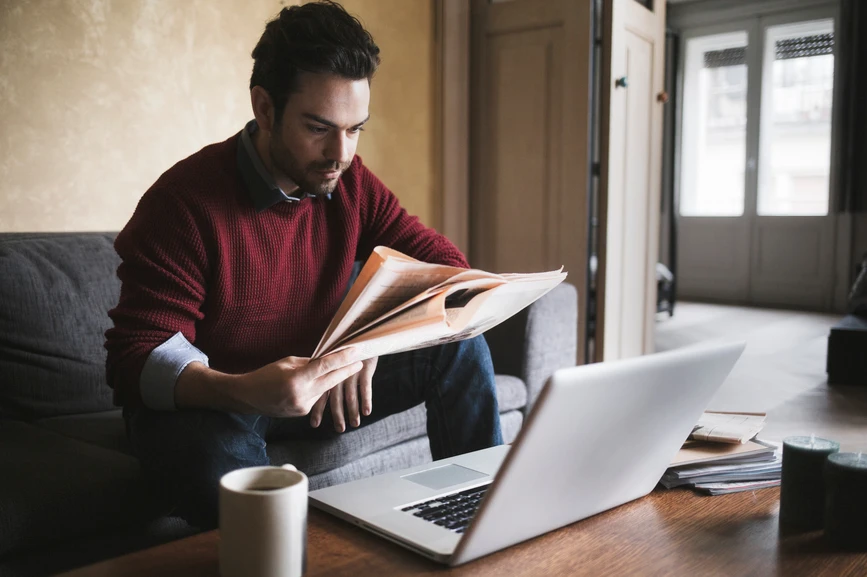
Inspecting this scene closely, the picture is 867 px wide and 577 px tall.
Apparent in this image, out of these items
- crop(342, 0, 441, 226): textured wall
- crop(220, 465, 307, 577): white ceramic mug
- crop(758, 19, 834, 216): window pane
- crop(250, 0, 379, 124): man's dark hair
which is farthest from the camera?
crop(758, 19, 834, 216): window pane

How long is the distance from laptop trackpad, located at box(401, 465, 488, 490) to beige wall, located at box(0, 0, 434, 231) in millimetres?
1416

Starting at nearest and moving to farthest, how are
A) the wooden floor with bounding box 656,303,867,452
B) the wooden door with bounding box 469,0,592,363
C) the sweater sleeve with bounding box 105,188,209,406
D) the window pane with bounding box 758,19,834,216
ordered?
the sweater sleeve with bounding box 105,188,209,406
the wooden floor with bounding box 656,303,867,452
the wooden door with bounding box 469,0,592,363
the window pane with bounding box 758,19,834,216

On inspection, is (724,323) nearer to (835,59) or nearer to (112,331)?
(835,59)

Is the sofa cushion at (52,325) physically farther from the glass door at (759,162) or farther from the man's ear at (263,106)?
the glass door at (759,162)

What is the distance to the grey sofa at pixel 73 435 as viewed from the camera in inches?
45.1

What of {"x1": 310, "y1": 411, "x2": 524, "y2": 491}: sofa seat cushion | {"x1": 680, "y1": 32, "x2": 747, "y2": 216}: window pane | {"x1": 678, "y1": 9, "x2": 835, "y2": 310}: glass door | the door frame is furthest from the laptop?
{"x1": 680, "y1": 32, "x2": 747, "y2": 216}: window pane

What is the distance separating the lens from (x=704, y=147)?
6.66 metres

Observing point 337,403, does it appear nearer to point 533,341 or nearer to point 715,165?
point 533,341

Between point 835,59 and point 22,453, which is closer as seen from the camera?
point 22,453

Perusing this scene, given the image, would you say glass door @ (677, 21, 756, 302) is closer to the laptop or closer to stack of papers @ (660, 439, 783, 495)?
stack of papers @ (660, 439, 783, 495)

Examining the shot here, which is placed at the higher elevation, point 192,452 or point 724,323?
point 192,452

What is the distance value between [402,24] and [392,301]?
228cm

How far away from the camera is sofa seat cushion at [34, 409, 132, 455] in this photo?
139 centimetres

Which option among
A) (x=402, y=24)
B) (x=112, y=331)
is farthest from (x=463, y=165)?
(x=112, y=331)
